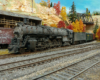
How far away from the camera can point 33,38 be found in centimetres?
1188

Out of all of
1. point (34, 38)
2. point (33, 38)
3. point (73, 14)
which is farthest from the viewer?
point (73, 14)

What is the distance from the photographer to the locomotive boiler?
1072cm

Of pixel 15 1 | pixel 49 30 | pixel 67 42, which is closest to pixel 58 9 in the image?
pixel 15 1

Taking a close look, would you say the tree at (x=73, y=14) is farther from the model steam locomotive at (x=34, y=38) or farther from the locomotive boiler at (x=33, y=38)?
the locomotive boiler at (x=33, y=38)

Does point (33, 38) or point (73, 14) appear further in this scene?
point (73, 14)

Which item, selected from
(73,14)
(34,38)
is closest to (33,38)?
(34,38)

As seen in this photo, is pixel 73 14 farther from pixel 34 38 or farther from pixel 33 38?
pixel 33 38

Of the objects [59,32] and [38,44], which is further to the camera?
[59,32]

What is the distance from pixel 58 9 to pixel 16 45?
54.8m

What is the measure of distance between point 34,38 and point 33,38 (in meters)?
0.17

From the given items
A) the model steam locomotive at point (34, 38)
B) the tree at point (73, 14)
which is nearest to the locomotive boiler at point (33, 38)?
the model steam locomotive at point (34, 38)

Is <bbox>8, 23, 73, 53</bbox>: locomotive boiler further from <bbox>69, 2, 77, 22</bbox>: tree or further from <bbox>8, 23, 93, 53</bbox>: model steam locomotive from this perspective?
<bbox>69, 2, 77, 22</bbox>: tree

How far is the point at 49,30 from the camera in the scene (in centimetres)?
1413

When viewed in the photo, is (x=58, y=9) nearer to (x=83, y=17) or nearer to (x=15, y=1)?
(x=83, y=17)
